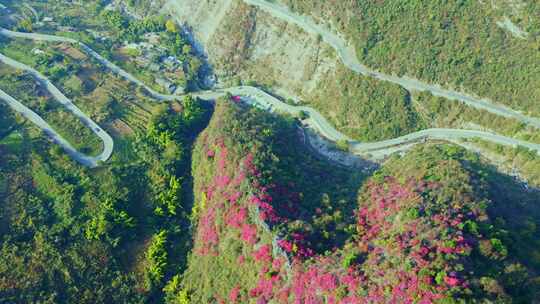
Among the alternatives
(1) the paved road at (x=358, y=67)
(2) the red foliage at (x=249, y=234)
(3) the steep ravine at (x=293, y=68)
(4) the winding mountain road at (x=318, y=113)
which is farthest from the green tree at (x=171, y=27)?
(2) the red foliage at (x=249, y=234)

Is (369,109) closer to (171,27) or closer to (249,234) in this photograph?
(249,234)

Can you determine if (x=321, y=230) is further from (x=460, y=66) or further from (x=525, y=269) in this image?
(x=460, y=66)

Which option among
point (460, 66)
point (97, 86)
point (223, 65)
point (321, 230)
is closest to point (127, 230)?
point (321, 230)

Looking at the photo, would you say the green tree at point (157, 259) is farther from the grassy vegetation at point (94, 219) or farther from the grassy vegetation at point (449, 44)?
the grassy vegetation at point (449, 44)

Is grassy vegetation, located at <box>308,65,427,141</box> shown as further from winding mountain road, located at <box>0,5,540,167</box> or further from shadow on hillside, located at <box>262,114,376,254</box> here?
shadow on hillside, located at <box>262,114,376,254</box>

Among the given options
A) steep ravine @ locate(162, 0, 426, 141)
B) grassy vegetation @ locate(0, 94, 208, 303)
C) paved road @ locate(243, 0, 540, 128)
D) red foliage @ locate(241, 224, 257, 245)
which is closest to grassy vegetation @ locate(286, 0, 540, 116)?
paved road @ locate(243, 0, 540, 128)

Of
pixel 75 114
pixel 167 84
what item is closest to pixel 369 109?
pixel 167 84

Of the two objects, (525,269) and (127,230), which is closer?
(525,269)
